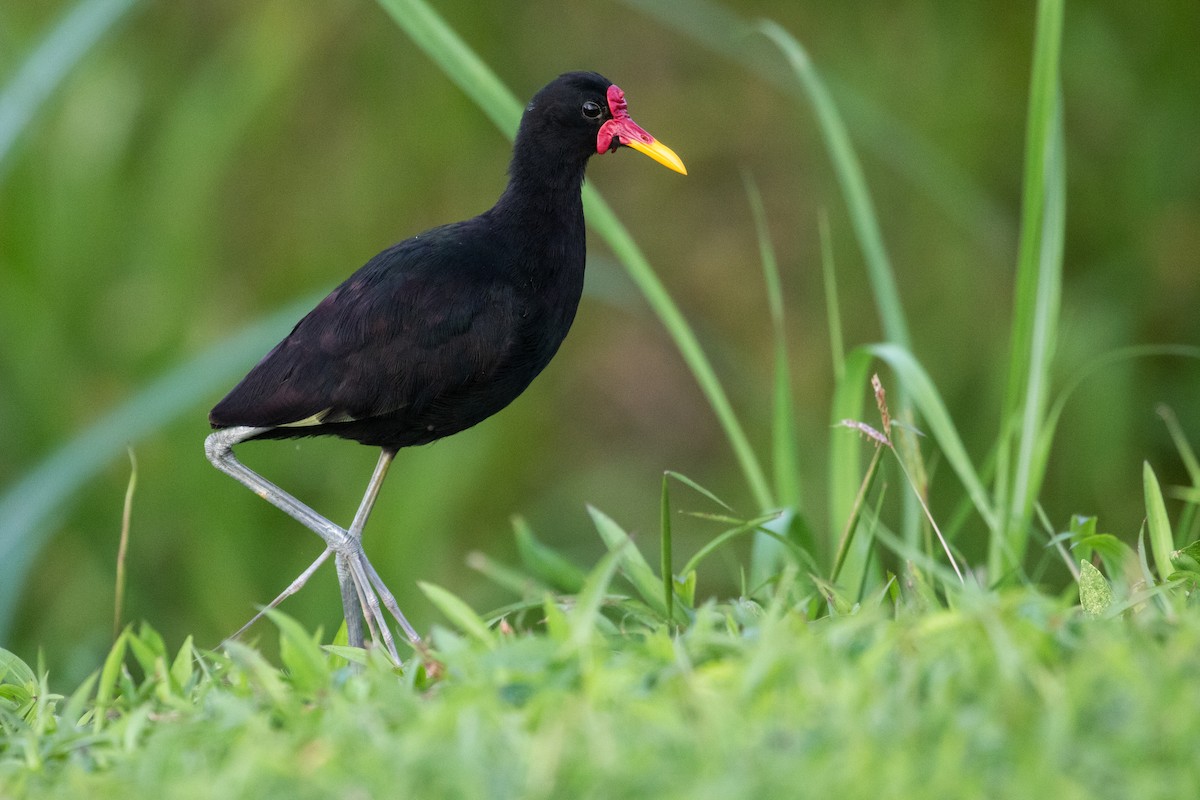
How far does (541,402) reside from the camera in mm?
5035

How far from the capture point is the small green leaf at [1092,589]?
1.97 m

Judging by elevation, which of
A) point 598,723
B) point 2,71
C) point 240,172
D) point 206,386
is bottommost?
→ point 598,723

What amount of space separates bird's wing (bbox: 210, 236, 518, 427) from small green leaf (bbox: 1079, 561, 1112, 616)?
0.99 metres

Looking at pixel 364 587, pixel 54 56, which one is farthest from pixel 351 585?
pixel 54 56

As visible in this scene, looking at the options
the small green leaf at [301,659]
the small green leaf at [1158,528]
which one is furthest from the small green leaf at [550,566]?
the small green leaf at [1158,528]

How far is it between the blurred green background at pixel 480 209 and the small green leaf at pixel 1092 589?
209 cm

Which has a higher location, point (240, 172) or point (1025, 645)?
point (240, 172)

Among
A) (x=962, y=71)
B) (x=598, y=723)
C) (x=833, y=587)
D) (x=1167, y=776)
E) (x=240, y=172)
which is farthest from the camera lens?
(x=240, y=172)

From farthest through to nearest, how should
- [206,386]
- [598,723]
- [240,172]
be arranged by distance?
[240,172]
[206,386]
[598,723]

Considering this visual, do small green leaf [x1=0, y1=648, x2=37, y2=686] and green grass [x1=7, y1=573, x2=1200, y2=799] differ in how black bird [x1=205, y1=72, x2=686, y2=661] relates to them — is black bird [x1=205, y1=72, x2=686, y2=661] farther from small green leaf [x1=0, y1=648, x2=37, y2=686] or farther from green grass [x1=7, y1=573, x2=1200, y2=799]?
green grass [x1=7, y1=573, x2=1200, y2=799]

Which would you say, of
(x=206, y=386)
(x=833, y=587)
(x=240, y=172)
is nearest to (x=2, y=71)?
(x=240, y=172)

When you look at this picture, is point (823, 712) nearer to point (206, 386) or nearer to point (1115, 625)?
point (1115, 625)

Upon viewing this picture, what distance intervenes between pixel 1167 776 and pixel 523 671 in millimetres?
676

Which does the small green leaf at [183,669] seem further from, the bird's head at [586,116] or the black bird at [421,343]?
the bird's head at [586,116]
